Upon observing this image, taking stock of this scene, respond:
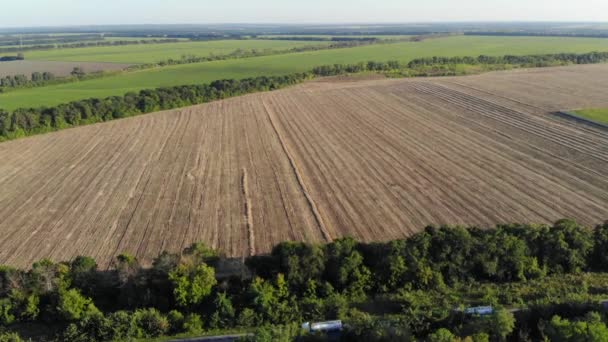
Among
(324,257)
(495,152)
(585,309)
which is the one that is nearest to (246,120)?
(495,152)

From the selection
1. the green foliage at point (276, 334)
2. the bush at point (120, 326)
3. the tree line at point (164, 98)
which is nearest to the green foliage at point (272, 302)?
the green foliage at point (276, 334)

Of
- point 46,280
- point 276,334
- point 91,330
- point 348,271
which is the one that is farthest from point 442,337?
point 46,280

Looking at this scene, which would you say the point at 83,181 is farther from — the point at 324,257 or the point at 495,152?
the point at 495,152

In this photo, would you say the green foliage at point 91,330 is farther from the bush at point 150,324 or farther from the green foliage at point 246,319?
the green foliage at point 246,319

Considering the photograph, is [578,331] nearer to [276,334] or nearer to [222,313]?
[276,334]

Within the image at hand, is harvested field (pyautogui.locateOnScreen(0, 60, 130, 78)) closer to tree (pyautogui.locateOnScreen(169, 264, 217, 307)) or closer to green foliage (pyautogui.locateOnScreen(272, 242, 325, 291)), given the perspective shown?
tree (pyautogui.locateOnScreen(169, 264, 217, 307))

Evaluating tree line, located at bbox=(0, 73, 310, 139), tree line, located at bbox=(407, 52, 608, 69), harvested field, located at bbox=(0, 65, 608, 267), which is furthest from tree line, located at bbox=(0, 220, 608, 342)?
tree line, located at bbox=(407, 52, 608, 69)
